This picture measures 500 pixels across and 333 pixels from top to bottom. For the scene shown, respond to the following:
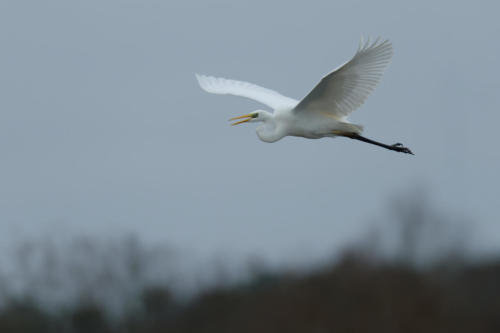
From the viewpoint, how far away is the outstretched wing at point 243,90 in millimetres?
15227

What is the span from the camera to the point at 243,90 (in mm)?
15656

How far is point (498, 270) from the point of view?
4391 cm

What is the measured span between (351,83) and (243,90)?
287 centimetres

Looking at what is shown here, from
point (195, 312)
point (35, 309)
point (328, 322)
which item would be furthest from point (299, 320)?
point (35, 309)

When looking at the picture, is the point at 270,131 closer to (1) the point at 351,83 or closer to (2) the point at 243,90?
(1) the point at 351,83

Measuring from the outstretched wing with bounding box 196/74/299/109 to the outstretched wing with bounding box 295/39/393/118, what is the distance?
1.42 meters

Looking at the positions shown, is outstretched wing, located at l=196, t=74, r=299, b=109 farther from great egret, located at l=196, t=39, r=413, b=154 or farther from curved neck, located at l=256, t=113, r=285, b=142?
curved neck, located at l=256, t=113, r=285, b=142

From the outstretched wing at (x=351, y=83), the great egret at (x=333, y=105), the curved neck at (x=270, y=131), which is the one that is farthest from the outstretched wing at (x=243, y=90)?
the outstretched wing at (x=351, y=83)

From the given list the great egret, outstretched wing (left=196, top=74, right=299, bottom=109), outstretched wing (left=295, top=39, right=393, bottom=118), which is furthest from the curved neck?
outstretched wing (left=196, top=74, right=299, bottom=109)

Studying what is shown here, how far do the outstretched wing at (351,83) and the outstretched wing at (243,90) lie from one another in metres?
1.42

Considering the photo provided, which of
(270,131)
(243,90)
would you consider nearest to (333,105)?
(270,131)

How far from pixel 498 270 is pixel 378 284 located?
1529 cm

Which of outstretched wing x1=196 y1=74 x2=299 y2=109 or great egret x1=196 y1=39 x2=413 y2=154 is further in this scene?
outstretched wing x1=196 y1=74 x2=299 y2=109

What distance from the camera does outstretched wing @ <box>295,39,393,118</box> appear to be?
1243cm
